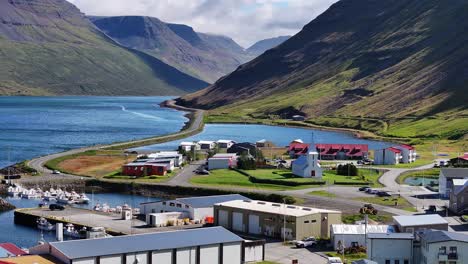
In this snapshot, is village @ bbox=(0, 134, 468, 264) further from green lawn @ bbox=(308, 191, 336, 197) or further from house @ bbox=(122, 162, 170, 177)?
green lawn @ bbox=(308, 191, 336, 197)

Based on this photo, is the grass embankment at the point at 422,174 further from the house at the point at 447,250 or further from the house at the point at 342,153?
the house at the point at 447,250

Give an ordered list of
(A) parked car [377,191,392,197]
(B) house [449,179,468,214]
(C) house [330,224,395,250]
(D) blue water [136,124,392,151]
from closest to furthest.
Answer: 1. (C) house [330,224,395,250]
2. (B) house [449,179,468,214]
3. (A) parked car [377,191,392,197]
4. (D) blue water [136,124,392,151]

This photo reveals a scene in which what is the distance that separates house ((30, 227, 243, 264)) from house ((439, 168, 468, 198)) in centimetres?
3313

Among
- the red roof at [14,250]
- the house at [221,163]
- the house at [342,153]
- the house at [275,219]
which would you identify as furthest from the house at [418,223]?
the house at [342,153]

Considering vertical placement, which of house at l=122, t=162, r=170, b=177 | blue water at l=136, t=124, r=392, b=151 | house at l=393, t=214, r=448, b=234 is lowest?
house at l=393, t=214, r=448, b=234

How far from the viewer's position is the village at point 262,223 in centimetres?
4562

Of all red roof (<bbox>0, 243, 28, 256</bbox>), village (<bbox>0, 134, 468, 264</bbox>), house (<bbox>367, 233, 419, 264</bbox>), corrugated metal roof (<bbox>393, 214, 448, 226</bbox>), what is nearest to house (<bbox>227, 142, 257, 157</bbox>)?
village (<bbox>0, 134, 468, 264</bbox>)

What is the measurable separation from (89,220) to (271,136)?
340 ft

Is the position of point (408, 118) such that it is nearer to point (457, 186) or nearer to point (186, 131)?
point (186, 131)

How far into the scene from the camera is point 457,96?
193 m

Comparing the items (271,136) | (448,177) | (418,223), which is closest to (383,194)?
(448,177)

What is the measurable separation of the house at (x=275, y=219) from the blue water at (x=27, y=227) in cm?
1329

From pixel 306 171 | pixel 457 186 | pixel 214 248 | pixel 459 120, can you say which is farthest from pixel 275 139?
pixel 214 248

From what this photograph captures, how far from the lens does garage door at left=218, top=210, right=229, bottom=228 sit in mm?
62094
